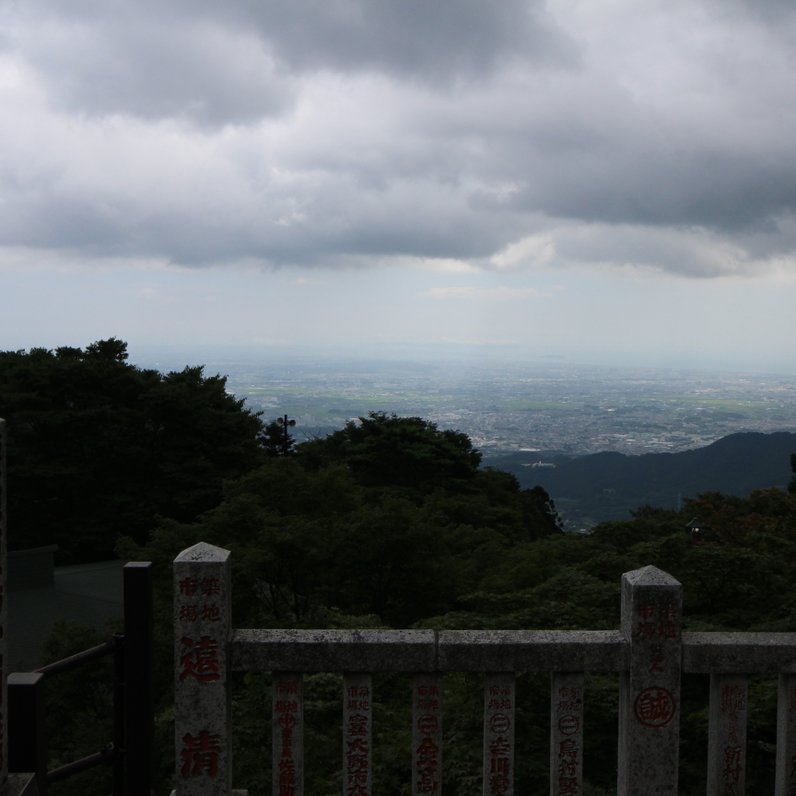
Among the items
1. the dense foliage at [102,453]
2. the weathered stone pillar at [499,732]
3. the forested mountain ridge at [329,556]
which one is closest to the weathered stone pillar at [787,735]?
the forested mountain ridge at [329,556]

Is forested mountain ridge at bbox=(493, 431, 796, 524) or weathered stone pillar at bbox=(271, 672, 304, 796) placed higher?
weathered stone pillar at bbox=(271, 672, 304, 796)

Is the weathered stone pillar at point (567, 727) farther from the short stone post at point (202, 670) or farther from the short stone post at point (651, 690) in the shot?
the short stone post at point (202, 670)

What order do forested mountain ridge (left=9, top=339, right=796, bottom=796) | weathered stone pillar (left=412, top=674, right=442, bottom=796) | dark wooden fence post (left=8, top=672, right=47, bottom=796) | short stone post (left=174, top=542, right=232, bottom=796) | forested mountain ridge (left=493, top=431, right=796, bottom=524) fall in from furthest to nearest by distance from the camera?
forested mountain ridge (left=493, top=431, right=796, bottom=524)
forested mountain ridge (left=9, top=339, right=796, bottom=796)
weathered stone pillar (left=412, top=674, right=442, bottom=796)
short stone post (left=174, top=542, right=232, bottom=796)
dark wooden fence post (left=8, top=672, right=47, bottom=796)

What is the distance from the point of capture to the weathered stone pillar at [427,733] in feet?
11.6

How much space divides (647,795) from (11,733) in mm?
2716

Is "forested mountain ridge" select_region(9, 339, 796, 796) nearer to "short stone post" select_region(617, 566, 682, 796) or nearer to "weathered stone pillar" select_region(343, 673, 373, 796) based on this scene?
"short stone post" select_region(617, 566, 682, 796)

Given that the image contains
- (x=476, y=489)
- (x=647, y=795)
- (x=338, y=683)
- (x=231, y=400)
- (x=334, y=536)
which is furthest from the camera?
(x=476, y=489)

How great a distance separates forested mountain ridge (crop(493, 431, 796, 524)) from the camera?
6197 centimetres

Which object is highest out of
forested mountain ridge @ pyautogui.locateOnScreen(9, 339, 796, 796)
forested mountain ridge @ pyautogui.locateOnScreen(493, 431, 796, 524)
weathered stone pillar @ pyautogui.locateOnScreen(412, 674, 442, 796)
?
weathered stone pillar @ pyautogui.locateOnScreen(412, 674, 442, 796)

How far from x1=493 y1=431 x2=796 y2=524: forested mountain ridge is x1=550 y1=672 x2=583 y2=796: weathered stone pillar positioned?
55.5 meters

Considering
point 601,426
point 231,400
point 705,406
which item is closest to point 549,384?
point 705,406

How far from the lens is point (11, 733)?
9.84 ft

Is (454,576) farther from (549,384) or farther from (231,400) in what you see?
(549,384)

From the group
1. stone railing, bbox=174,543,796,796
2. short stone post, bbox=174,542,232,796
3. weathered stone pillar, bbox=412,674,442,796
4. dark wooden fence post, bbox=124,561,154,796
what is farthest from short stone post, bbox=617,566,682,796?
dark wooden fence post, bbox=124,561,154,796
